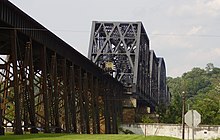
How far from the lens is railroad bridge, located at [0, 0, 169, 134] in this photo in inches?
1817

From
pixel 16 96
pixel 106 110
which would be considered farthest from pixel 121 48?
pixel 16 96

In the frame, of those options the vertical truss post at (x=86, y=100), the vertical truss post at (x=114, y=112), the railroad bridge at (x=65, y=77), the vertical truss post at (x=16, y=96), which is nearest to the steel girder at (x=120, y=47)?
the railroad bridge at (x=65, y=77)

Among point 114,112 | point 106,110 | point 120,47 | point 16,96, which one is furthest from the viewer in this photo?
point 120,47

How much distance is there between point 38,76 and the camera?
208 ft

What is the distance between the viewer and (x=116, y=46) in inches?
5049

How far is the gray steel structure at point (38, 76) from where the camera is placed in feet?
143

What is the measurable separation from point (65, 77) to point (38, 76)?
3423 millimetres

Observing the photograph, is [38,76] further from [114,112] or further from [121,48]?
[121,48]

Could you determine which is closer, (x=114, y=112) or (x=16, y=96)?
(x=16, y=96)

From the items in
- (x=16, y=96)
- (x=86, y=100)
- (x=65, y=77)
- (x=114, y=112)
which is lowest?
(x=114, y=112)

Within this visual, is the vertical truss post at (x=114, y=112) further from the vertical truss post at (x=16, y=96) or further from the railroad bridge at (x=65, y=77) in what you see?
the vertical truss post at (x=16, y=96)

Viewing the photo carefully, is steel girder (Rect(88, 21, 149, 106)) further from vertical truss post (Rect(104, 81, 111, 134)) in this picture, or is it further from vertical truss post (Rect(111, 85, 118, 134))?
vertical truss post (Rect(104, 81, 111, 134))

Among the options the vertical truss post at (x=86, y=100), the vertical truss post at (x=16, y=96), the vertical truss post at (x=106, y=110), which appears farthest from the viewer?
the vertical truss post at (x=106, y=110)

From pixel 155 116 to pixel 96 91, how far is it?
40.9 meters
